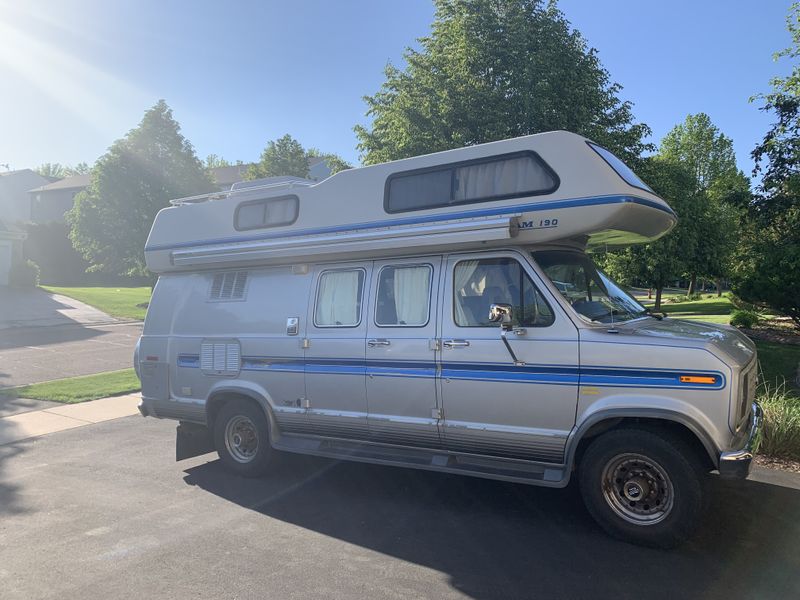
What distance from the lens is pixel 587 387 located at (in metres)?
4.30

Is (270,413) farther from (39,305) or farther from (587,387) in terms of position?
(39,305)

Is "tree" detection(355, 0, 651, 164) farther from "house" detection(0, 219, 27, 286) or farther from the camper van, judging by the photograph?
"house" detection(0, 219, 27, 286)

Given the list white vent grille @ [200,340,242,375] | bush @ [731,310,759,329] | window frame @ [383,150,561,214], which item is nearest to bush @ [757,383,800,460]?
window frame @ [383,150,561,214]

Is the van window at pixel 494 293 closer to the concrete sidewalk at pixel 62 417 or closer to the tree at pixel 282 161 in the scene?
the concrete sidewalk at pixel 62 417

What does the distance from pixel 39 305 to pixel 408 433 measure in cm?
2745

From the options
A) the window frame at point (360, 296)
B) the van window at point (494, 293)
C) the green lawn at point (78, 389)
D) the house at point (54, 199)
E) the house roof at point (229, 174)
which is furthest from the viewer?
the house at point (54, 199)

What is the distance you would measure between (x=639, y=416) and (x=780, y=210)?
10.9m

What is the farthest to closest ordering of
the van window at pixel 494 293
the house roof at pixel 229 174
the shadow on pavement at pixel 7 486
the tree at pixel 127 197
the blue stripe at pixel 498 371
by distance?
1. the house roof at pixel 229 174
2. the tree at pixel 127 197
3. the shadow on pavement at pixel 7 486
4. the van window at pixel 494 293
5. the blue stripe at pixel 498 371

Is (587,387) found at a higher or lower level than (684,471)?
higher

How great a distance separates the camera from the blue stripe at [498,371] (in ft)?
13.3

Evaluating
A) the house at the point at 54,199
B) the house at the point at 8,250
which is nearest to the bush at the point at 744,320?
the house at the point at 8,250

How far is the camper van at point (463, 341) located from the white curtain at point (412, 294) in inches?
0.6

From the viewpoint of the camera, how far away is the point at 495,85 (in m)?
12.4

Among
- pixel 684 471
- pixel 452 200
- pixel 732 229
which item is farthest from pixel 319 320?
pixel 732 229
